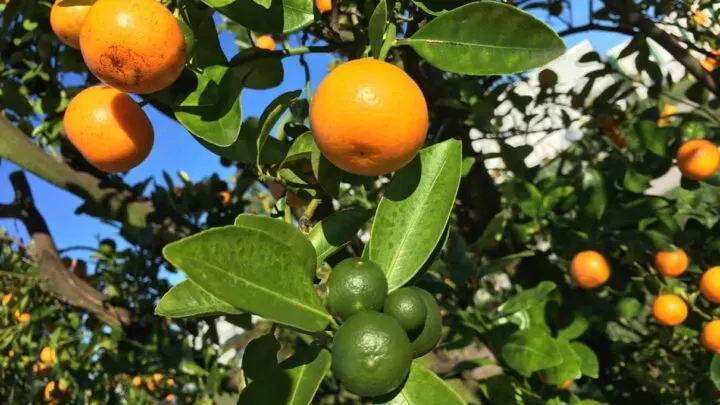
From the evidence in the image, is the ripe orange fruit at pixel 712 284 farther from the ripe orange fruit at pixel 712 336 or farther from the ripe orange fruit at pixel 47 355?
the ripe orange fruit at pixel 47 355

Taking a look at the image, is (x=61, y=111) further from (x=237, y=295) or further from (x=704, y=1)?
(x=704, y=1)

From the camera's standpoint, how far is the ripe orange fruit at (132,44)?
21.3 inches

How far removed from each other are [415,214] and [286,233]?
148 millimetres

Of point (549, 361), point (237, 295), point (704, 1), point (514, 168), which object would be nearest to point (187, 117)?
point (237, 295)

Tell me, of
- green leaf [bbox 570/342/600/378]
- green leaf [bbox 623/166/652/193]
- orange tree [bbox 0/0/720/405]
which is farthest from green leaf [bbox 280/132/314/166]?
green leaf [bbox 623/166/652/193]

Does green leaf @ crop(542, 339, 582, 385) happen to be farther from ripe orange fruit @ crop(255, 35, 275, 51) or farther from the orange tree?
ripe orange fruit @ crop(255, 35, 275, 51)

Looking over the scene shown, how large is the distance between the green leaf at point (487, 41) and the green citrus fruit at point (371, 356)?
0.25 meters

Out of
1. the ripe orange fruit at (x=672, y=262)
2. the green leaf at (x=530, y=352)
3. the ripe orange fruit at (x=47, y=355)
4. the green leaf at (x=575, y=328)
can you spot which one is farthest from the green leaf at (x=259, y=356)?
the ripe orange fruit at (x=47, y=355)

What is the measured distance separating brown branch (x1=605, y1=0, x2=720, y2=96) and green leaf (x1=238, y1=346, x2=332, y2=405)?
3.34 feet

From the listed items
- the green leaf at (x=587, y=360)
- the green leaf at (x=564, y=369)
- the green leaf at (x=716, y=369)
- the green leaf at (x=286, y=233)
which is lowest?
the green leaf at (x=716, y=369)

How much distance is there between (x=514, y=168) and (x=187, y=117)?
1.06 meters

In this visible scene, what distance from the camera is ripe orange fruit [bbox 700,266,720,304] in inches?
48.2

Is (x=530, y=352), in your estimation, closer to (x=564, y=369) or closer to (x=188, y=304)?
(x=564, y=369)

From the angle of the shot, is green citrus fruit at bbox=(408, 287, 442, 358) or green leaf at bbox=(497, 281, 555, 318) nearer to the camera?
green citrus fruit at bbox=(408, 287, 442, 358)
